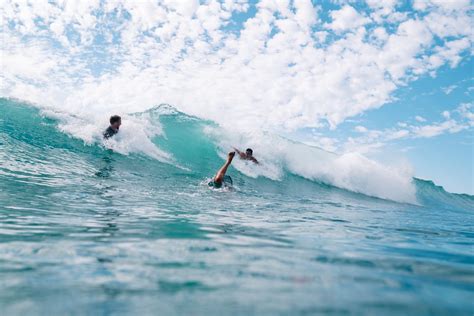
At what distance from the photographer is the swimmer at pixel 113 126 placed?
1126 centimetres

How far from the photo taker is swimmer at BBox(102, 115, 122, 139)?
11258 millimetres

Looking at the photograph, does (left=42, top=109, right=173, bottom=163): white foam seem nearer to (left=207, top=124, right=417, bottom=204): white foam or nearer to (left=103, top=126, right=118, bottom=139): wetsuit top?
(left=103, top=126, right=118, bottom=139): wetsuit top

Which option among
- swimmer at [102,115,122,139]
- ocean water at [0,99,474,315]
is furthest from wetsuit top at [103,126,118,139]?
ocean water at [0,99,474,315]

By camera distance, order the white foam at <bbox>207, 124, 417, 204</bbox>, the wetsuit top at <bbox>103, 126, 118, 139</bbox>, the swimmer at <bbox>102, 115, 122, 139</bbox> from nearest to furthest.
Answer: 1. the swimmer at <bbox>102, 115, 122, 139</bbox>
2. the wetsuit top at <bbox>103, 126, 118, 139</bbox>
3. the white foam at <bbox>207, 124, 417, 204</bbox>

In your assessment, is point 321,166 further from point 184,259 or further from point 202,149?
point 184,259

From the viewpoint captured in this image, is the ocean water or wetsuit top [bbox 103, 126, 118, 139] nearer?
the ocean water

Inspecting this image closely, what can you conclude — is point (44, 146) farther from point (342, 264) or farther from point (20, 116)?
point (342, 264)

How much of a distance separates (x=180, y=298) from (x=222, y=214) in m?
3.60

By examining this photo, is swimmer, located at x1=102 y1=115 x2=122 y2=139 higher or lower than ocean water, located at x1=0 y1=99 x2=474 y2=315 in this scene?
higher

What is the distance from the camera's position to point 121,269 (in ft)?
7.39

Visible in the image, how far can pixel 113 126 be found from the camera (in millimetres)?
11484

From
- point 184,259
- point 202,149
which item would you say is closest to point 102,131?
point 202,149

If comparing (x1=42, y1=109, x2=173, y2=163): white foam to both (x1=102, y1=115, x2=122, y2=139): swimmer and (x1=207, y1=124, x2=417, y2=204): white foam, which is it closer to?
(x1=102, y1=115, x2=122, y2=139): swimmer

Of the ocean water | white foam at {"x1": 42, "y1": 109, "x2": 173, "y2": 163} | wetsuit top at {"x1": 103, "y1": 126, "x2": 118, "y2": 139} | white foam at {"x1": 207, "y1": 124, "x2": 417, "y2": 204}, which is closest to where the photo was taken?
the ocean water
